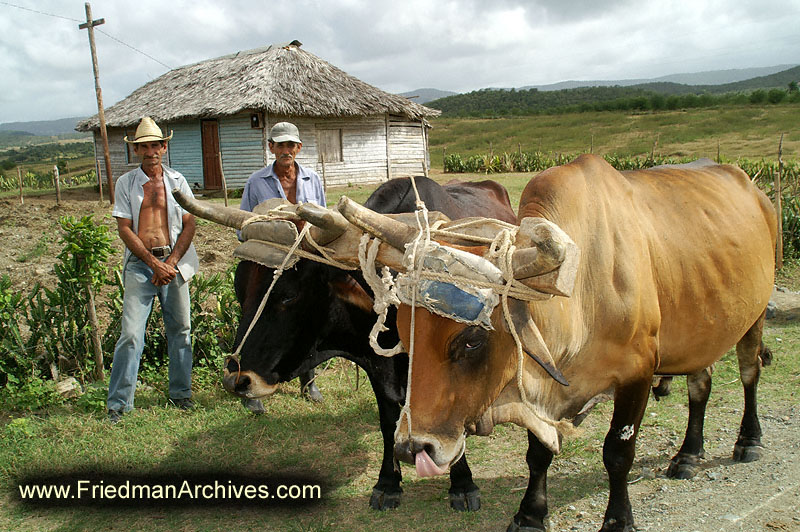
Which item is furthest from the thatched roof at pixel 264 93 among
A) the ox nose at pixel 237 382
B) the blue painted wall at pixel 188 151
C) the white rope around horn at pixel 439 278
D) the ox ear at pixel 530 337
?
the ox ear at pixel 530 337

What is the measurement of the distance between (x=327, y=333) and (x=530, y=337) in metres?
1.51

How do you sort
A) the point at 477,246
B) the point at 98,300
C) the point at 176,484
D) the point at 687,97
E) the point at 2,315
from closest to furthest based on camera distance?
the point at 477,246 < the point at 176,484 < the point at 2,315 < the point at 98,300 < the point at 687,97

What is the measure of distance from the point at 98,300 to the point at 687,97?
66473mm

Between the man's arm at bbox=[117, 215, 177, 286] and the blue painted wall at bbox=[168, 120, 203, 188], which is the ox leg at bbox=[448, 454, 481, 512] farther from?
the blue painted wall at bbox=[168, 120, 203, 188]

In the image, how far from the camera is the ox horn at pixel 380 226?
2.55 metres

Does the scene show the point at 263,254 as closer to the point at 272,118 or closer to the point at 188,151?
the point at 272,118

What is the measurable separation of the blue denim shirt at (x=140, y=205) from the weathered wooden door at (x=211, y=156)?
54.6ft

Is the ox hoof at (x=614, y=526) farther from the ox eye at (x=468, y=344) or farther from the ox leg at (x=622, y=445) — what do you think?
the ox eye at (x=468, y=344)

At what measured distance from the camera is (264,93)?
19281 mm

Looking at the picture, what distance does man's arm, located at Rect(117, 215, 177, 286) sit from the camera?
15.4 feet

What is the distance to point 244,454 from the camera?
14.7 feet

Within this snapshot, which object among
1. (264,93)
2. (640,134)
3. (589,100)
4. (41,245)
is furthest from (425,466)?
(589,100)

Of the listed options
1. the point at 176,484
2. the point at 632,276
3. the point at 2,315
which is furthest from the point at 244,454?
the point at 632,276

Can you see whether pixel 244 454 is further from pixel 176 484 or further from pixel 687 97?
pixel 687 97
